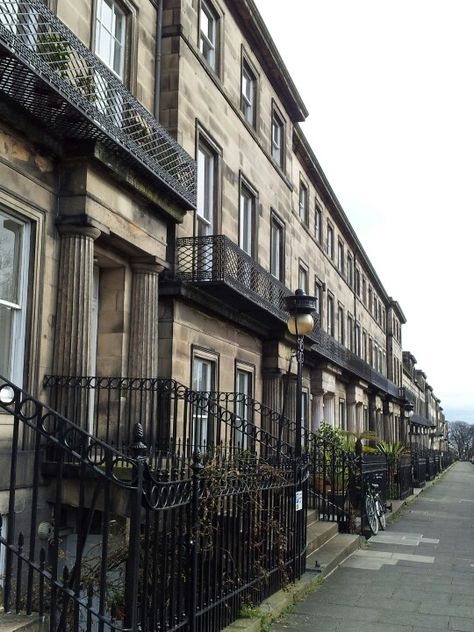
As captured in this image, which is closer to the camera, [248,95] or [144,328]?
[144,328]

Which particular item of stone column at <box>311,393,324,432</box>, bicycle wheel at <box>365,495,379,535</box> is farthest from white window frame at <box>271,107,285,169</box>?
stone column at <box>311,393,324,432</box>

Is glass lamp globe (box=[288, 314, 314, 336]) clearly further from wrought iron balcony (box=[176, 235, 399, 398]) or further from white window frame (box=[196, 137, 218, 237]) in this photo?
white window frame (box=[196, 137, 218, 237])

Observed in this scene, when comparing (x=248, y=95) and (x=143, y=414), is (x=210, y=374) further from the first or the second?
(x=248, y=95)

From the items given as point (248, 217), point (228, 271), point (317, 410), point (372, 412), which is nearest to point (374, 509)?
point (228, 271)

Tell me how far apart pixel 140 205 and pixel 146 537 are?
5.83m

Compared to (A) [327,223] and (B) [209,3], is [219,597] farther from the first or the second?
(A) [327,223]

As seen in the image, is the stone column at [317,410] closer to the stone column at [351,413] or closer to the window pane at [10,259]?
the stone column at [351,413]

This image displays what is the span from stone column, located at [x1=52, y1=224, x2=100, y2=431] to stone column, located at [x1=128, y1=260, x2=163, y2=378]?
1.69m

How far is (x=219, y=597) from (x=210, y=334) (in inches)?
276

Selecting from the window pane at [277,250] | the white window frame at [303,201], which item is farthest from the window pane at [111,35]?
the white window frame at [303,201]

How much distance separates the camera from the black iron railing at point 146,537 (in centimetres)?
474

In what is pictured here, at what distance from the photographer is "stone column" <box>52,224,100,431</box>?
8.06m

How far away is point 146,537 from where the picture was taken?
4926 mm

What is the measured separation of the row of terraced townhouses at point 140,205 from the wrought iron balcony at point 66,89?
0.08ft
